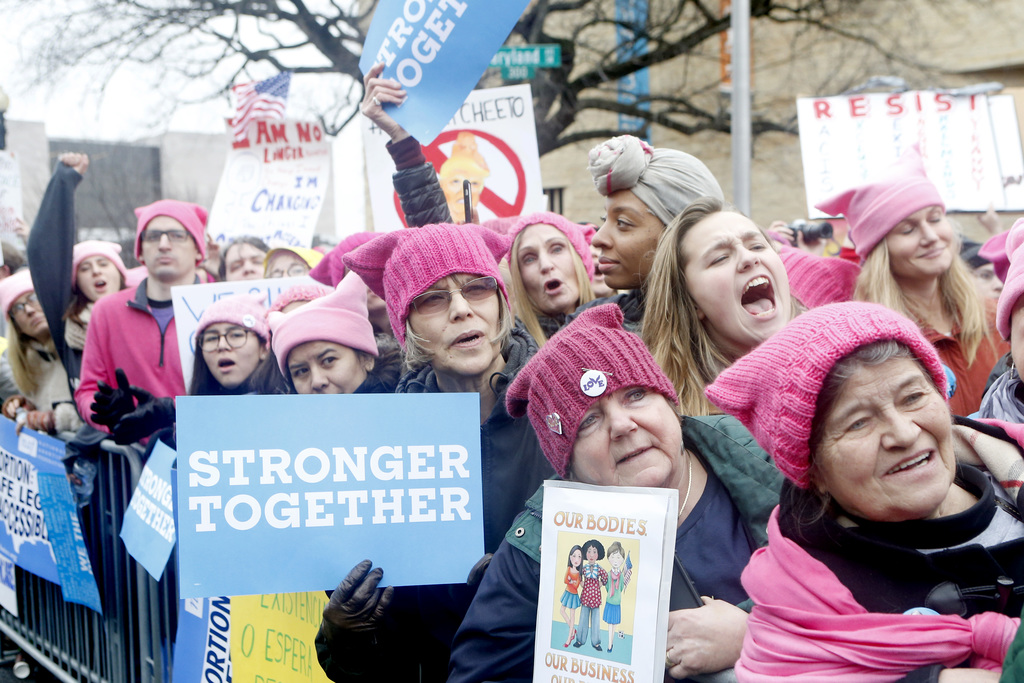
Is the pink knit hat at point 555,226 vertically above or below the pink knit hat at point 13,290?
above

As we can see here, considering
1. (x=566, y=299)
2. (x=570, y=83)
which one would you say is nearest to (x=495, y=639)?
(x=566, y=299)

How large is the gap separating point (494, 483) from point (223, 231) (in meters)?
4.54

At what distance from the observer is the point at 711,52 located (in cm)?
1673

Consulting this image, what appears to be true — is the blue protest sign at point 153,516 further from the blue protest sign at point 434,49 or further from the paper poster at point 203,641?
the blue protest sign at point 434,49

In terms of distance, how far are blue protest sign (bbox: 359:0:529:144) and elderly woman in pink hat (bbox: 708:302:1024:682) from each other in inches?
77.1

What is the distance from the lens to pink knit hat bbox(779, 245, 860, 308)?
3.43 m

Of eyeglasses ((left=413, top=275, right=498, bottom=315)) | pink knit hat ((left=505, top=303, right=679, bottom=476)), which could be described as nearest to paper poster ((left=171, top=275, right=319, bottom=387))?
eyeglasses ((left=413, top=275, right=498, bottom=315))

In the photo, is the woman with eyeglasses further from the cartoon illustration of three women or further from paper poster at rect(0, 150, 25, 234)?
paper poster at rect(0, 150, 25, 234)

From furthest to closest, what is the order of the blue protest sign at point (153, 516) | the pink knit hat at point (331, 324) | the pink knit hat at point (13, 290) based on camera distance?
the pink knit hat at point (13, 290), the pink knit hat at point (331, 324), the blue protest sign at point (153, 516)

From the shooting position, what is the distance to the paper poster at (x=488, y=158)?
5.05 m

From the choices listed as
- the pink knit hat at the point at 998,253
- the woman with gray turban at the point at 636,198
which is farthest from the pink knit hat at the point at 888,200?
the woman with gray turban at the point at 636,198

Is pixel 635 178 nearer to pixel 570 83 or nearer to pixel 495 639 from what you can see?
pixel 495 639

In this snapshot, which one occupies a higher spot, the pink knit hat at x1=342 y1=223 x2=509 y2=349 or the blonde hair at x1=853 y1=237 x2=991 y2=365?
the pink knit hat at x1=342 y1=223 x2=509 y2=349

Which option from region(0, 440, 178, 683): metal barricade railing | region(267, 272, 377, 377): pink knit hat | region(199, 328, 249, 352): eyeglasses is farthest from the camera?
region(199, 328, 249, 352): eyeglasses
